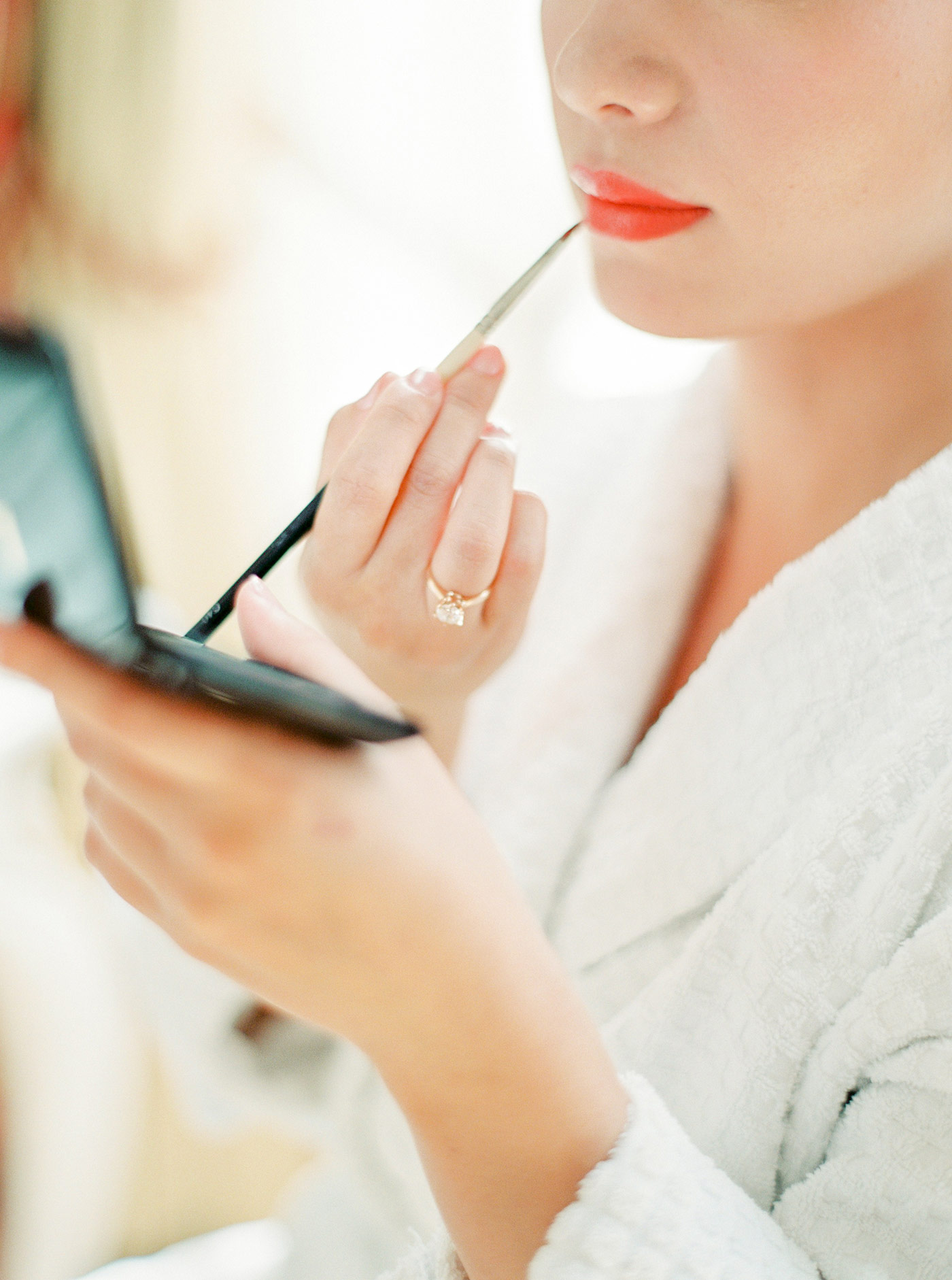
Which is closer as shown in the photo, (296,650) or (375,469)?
(296,650)

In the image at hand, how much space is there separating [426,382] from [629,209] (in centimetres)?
11

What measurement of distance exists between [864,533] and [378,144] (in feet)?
1.66

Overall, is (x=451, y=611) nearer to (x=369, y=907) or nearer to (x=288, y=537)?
(x=288, y=537)

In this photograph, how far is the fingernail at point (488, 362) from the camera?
0.43m

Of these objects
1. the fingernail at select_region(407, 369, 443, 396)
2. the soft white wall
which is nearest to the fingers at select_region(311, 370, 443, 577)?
the fingernail at select_region(407, 369, 443, 396)

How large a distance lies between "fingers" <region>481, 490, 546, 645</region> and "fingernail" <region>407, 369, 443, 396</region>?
2.3 inches

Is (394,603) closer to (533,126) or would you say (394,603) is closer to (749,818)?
(749,818)

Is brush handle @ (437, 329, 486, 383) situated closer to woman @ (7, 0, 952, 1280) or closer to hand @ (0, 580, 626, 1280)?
woman @ (7, 0, 952, 1280)

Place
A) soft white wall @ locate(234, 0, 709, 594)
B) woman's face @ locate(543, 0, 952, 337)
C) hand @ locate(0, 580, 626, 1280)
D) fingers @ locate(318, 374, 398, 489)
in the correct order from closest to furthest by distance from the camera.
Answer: hand @ locate(0, 580, 626, 1280)
woman's face @ locate(543, 0, 952, 337)
fingers @ locate(318, 374, 398, 489)
soft white wall @ locate(234, 0, 709, 594)

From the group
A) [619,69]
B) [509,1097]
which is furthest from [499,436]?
[509,1097]

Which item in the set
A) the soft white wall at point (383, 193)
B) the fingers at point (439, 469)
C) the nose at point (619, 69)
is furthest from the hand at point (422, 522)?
the soft white wall at point (383, 193)

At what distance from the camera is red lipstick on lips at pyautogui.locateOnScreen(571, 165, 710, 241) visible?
0.40 meters

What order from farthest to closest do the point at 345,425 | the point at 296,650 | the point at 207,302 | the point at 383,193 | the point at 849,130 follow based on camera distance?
the point at 383,193
the point at 207,302
the point at 345,425
the point at 849,130
the point at 296,650

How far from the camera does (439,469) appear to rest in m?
0.42
